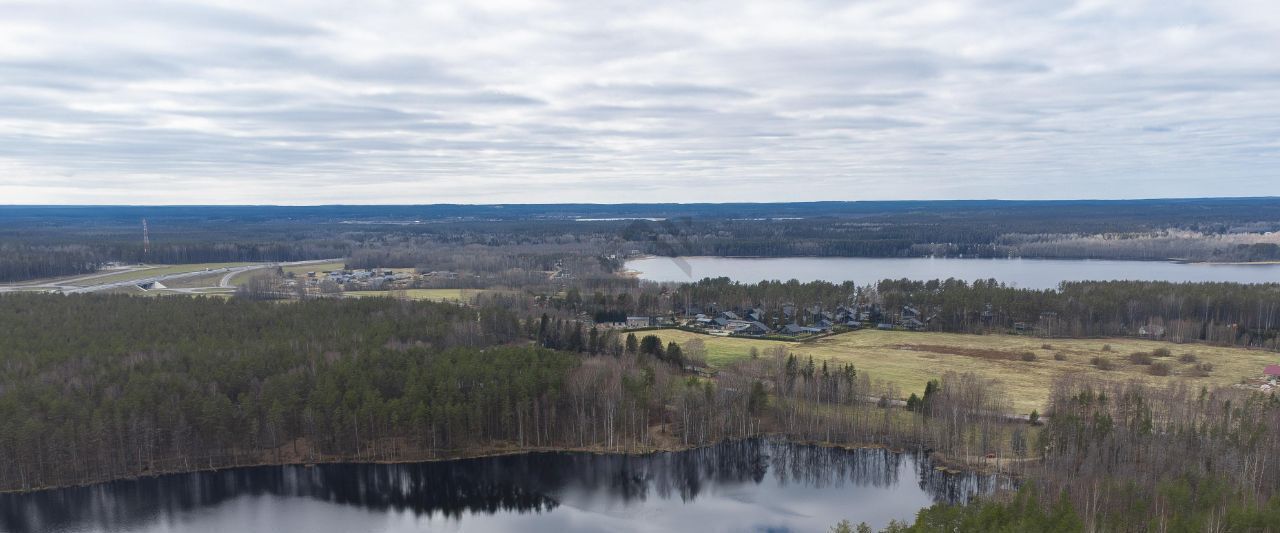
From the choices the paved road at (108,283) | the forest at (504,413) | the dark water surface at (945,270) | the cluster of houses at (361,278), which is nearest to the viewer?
the forest at (504,413)

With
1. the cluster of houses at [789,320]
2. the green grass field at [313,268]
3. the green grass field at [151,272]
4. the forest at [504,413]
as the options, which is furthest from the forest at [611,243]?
the forest at [504,413]

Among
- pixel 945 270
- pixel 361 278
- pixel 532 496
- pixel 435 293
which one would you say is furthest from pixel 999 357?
pixel 361 278

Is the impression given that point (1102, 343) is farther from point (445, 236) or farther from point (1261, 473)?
point (445, 236)

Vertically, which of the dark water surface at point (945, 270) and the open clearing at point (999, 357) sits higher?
the dark water surface at point (945, 270)

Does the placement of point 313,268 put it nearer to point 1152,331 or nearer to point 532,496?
point 532,496

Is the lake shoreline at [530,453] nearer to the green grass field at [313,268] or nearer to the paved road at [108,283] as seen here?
the paved road at [108,283]

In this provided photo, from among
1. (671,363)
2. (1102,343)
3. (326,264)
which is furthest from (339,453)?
(326,264)
